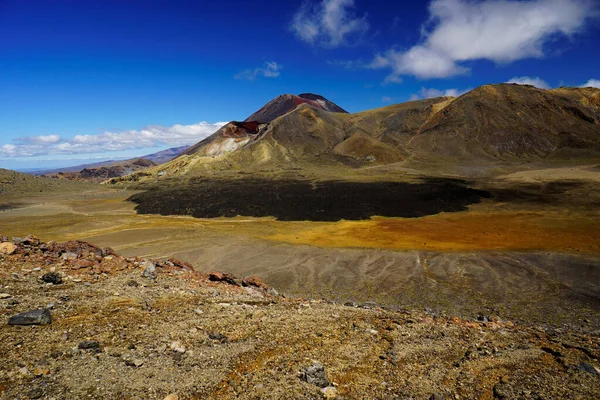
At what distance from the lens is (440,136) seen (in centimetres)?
12181

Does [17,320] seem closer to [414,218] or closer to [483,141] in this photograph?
[414,218]

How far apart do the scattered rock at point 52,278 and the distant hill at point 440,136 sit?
9665 cm

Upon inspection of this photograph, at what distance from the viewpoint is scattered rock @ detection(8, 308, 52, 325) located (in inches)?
290

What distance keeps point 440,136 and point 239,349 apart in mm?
129289

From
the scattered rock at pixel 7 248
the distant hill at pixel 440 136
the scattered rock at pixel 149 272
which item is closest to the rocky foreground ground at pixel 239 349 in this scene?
the scattered rock at pixel 7 248

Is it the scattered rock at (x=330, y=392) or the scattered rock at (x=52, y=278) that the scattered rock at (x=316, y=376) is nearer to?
the scattered rock at (x=330, y=392)

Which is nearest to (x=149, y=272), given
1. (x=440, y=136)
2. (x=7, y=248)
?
(x=7, y=248)

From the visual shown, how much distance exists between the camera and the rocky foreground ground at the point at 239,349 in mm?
6266

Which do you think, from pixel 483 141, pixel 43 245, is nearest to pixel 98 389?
pixel 43 245

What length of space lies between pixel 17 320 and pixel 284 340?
6.19m

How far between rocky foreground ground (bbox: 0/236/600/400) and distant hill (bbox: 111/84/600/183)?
96604 mm

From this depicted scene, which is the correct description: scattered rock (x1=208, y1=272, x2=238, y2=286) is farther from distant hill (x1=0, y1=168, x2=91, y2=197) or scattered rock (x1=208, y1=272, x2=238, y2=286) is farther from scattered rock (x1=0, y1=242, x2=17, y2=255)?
distant hill (x1=0, y1=168, x2=91, y2=197)

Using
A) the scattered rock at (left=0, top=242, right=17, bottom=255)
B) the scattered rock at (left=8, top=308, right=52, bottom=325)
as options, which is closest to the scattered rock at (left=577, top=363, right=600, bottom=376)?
the scattered rock at (left=8, top=308, right=52, bottom=325)

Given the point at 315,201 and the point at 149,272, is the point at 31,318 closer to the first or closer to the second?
the point at 149,272
